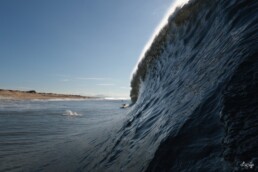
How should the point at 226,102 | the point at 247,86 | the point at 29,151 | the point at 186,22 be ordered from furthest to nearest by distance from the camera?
1. the point at 29,151
2. the point at 186,22
3. the point at 226,102
4. the point at 247,86

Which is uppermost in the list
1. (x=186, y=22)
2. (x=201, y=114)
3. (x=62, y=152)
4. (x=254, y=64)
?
(x=186, y=22)

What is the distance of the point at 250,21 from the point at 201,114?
62.9 inches

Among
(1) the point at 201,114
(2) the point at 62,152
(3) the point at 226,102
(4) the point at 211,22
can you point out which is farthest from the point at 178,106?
(2) the point at 62,152

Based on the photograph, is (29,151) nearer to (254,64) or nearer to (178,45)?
(178,45)

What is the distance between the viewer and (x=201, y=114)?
140 inches

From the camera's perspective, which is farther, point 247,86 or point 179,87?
point 179,87

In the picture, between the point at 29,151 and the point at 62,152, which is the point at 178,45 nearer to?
the point at 62,152

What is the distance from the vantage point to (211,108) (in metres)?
3.45

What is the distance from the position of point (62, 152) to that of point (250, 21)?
656 centimetres

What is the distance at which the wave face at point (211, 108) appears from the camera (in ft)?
8.09

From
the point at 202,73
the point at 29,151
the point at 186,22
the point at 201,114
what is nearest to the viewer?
the point at 201,114

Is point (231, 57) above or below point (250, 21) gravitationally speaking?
below

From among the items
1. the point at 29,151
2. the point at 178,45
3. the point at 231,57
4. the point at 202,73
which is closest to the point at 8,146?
the point at 29,151

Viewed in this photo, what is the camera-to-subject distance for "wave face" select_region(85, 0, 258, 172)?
2.46 meters
